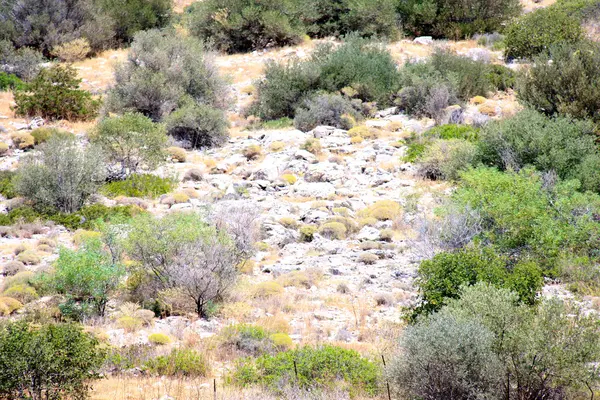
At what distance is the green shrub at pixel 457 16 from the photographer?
30.2 metres

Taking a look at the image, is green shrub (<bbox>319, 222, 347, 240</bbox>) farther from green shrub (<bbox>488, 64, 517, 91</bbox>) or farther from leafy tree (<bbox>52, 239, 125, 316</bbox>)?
green shrub (<bbox>488, 64, 517, 91</bbox>)

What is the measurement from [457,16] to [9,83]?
20170 millimetres

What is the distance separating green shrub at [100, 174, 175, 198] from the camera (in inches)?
615

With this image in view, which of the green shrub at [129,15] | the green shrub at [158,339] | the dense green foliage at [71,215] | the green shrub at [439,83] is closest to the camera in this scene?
the green shrub at [158,339]

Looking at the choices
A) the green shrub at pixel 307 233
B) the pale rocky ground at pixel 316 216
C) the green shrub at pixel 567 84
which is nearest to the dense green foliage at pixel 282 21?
the pale rocky ground at pixel 316 216

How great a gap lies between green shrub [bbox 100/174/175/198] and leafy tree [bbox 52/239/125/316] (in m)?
5.73

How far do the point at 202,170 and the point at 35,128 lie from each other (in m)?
6.64

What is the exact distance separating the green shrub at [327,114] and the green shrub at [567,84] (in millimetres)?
5427

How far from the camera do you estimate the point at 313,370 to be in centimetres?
737

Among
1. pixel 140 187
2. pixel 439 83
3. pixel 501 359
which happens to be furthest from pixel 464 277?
pixel 439 83

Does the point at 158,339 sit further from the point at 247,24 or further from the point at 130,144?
the point at 247,24

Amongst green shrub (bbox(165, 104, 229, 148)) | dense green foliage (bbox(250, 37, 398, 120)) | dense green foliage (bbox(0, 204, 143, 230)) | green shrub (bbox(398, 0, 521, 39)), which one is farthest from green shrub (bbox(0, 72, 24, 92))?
green shrub (bbox(398, 0, 521, 39))

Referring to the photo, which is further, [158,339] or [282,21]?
[282,21]

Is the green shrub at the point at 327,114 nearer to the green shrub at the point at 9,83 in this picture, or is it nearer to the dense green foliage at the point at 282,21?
the dense green foliage at the point at 282,21
